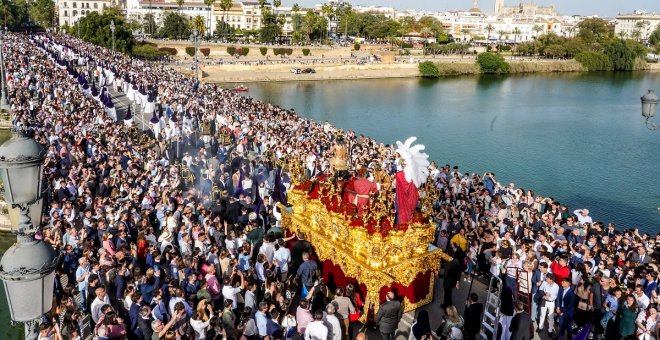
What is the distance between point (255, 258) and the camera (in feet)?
33.7

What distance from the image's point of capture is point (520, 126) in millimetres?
43250

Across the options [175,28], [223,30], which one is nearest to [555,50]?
[223,30]

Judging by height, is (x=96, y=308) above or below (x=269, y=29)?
below

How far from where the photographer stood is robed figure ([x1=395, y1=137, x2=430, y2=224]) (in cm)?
898

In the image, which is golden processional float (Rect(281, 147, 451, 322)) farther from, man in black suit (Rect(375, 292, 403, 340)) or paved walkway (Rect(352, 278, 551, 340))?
man in black suit (Rect(375, 292, 403, 340))

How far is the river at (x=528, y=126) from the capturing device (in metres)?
26.8

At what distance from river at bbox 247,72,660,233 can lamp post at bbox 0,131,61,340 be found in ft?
74.3

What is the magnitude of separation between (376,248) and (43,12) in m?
113

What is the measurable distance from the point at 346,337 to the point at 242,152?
1101 cm

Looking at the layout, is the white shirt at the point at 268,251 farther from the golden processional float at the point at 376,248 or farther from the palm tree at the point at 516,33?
the palm tree at the point at 516,33

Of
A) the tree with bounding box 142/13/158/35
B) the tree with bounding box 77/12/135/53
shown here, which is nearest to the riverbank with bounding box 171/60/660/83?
the tree with bounding box 77/12/135/53

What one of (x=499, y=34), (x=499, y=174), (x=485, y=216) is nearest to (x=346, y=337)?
(x=485, y=216)

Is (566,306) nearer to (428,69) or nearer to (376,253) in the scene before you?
(376,253)

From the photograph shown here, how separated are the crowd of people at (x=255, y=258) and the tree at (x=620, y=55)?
82949 millimetres
